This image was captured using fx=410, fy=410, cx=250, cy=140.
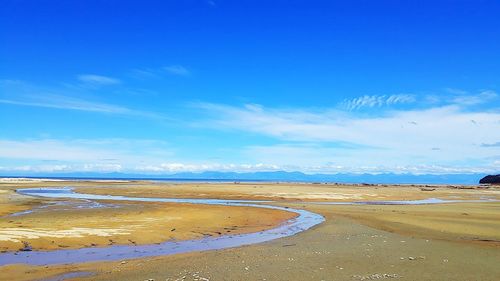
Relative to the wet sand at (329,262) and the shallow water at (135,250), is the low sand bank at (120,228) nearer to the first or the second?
the shallow water at (135,250)

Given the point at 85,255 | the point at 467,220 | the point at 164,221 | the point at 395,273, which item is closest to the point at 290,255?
the point at 395,273

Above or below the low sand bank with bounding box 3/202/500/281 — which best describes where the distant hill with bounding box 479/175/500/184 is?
above

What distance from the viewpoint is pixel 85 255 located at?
17672 mm

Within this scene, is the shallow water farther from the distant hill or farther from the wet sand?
the distant hill

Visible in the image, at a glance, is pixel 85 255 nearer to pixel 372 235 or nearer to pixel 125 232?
pixel 125 232

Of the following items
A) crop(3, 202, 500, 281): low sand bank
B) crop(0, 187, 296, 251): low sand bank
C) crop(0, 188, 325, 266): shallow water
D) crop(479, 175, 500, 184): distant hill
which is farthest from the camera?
crop(479, 175, 500, 184): distant hill

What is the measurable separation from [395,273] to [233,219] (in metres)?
19.0

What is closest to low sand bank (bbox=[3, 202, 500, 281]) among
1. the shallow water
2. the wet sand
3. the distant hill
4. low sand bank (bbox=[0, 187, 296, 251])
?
the wet sand


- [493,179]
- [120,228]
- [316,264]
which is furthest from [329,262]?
[493,179]

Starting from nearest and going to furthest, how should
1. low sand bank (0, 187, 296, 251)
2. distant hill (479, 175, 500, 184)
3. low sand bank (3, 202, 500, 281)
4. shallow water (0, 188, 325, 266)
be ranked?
1. low sand bank (3, 202, 500, 281)
2. shallow water (0, 188, 325, 266)
3. low sand bank (0, 187, 296, 251)
4. distant hill (479, 175, 500, 184)

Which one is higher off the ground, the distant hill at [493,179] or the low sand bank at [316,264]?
the distant hill at [493,179]

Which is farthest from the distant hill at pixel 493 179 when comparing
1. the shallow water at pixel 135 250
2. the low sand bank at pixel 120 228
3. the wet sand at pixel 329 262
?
the shallow water at pixel 135 250

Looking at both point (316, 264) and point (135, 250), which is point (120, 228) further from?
point (316, 264)

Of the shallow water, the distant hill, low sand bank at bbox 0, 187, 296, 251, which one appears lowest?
the shallow water
